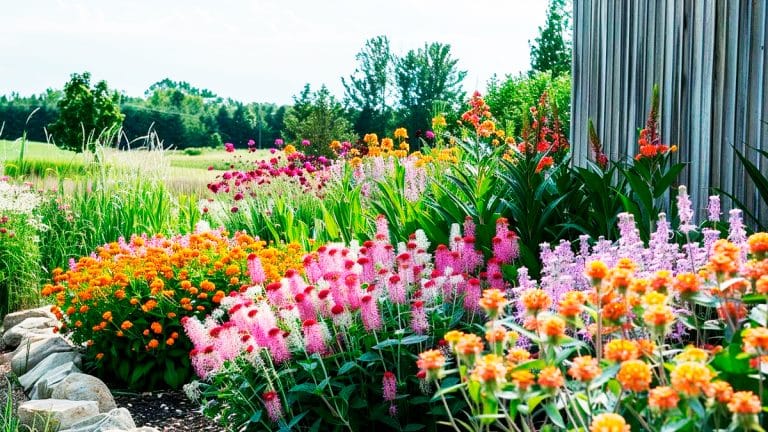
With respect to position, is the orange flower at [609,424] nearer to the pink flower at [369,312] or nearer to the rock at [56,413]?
the pink flower at [369,312]

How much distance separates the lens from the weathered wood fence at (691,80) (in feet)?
11.9

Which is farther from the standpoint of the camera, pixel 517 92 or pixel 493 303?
pixel 517 92

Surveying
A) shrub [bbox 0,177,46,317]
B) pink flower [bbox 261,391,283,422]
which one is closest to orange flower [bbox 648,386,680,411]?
pink flower [bbox 261,391,283,422]

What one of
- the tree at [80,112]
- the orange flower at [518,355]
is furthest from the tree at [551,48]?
the orange flower at [518,355]

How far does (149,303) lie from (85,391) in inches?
20.3

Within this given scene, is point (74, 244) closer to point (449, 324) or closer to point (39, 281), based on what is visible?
point (39, 281)

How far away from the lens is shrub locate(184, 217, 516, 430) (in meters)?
2.49

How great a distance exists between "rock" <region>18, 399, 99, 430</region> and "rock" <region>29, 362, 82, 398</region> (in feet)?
1.07

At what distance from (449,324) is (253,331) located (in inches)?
25.6

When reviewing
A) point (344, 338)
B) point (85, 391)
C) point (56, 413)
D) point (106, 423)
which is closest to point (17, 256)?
point (85, 391)

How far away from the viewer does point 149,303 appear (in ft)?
12.7

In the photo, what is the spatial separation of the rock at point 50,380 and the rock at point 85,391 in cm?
7

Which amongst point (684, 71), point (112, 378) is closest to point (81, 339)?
point (112, 378)

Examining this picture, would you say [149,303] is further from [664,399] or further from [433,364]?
[664,399]
